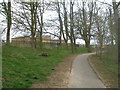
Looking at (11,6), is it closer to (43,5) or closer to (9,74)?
(43,5)

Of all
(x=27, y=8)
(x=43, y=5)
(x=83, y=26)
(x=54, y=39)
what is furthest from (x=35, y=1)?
(x=54, y=39)

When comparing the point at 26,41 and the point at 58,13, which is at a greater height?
the point at 58,13

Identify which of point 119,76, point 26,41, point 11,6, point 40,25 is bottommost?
point 119,76

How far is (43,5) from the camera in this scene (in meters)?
25.6

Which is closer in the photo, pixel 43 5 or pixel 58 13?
pixel 43 5

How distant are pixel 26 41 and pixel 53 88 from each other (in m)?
19.7

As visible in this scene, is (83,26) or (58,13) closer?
(83,26)

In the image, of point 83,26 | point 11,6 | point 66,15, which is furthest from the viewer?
point 66,15

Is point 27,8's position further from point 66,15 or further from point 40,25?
point 66,15

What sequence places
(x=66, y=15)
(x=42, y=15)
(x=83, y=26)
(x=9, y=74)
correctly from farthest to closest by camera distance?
1. (x=66, y=15)
2. (x=83, y=26)
3. (x=42, y=15)
4. (x=9, y=74)

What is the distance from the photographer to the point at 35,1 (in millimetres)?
21500

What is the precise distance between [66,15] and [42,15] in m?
6.62

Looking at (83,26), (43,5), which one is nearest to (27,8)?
(43,5)

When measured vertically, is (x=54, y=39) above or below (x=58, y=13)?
below
